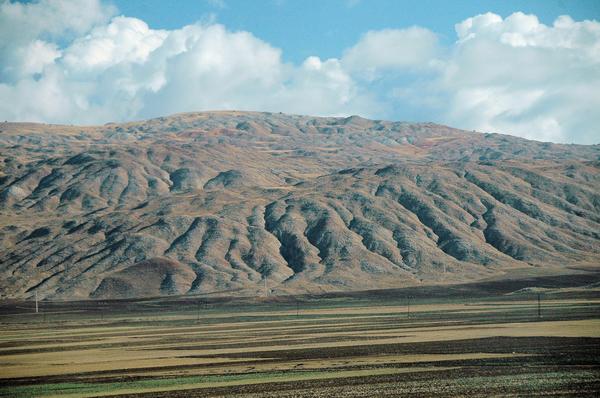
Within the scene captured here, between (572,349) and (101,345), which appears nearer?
(572,349)

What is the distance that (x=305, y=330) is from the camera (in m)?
109

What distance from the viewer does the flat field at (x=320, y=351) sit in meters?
55.2

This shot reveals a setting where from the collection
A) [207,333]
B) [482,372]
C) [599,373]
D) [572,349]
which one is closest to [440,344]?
[572,349]

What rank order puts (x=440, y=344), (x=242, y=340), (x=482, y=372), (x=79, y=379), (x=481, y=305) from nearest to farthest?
(x=482, y=372) < (x=79, y=379) < (x=440, y=344) < (x=242, y=340) < (x=481, y=305)

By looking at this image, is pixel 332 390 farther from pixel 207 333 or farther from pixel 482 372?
pixel 207 333

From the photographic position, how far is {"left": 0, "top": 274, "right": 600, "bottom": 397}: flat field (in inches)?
2174

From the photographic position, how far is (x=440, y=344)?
79.4 meters

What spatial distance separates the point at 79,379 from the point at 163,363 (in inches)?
418

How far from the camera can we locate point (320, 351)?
7925cm

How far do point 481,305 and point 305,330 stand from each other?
48.5 metres

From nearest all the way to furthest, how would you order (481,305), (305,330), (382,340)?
(382,340)
(305,330)
(481,305)

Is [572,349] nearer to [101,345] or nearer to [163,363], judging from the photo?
[163,363]

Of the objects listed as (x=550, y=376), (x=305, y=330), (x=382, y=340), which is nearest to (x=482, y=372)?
(x=550, y=376)

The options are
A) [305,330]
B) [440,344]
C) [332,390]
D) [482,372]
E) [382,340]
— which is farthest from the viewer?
[305,330]
